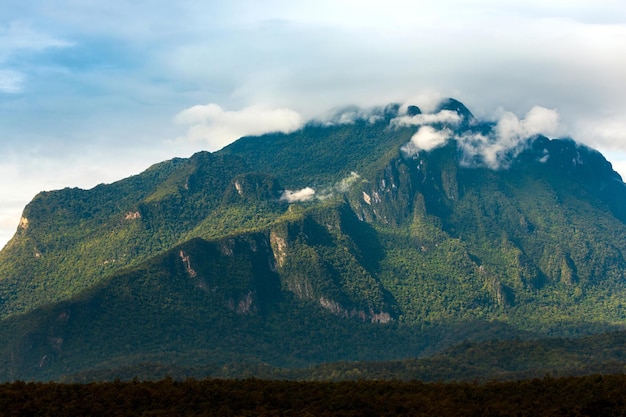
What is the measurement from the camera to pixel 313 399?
11212cm

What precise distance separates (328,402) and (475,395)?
17.7m

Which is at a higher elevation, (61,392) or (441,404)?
(61,392)

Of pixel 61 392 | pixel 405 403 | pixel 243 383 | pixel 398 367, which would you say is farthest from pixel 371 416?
pixel 398 367

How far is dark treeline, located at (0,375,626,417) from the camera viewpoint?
10038 centimetres

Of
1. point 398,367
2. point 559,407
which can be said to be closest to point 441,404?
point 559,407

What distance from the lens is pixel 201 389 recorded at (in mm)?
113500

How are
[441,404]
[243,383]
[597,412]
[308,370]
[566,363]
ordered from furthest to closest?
[308,370] < [566,363] < [243,383] < [441,404] < [597,412]

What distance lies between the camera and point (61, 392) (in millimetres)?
110500

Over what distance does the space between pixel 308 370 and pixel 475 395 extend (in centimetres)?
8662

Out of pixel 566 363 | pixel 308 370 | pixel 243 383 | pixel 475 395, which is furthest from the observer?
pixel 308 370

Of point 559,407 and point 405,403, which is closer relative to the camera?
point 559,407

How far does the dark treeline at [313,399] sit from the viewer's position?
10038cm

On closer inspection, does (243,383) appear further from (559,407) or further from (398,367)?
(398,367)

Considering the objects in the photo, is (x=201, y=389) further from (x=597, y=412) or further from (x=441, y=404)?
(x=597, y=412)
